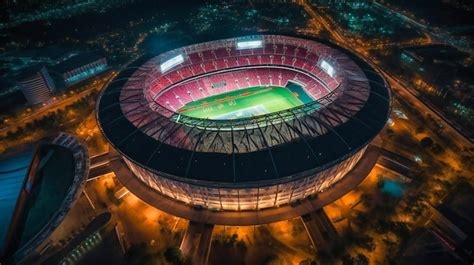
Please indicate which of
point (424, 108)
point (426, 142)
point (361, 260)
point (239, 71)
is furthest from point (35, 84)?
point (424, 108)

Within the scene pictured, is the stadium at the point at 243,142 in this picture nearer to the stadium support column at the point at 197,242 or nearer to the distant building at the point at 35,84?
the stadium support column at the point at 197,242

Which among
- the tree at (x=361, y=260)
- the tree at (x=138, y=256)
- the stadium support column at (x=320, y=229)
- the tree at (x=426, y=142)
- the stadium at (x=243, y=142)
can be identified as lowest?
the tree at (x=361, y=260)

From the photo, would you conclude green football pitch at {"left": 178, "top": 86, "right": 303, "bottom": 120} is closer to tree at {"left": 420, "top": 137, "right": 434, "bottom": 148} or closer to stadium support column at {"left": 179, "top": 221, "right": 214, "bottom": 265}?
tree at {"left": 420, "top": 137, "right": 434, "bottom": 148}

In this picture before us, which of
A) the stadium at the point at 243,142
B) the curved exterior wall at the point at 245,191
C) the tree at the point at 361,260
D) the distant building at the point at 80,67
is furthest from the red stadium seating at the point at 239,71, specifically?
the tree at the point at 361,260

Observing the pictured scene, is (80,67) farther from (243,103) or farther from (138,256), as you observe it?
(138,256)

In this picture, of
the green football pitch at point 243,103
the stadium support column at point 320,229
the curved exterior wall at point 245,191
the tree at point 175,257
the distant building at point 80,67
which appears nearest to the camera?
the tree at point 175,257

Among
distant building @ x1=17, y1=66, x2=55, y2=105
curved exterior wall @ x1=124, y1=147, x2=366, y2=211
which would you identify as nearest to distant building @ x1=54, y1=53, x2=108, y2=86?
distant building @ x1=17, y1=66, x2=55, y2=105
